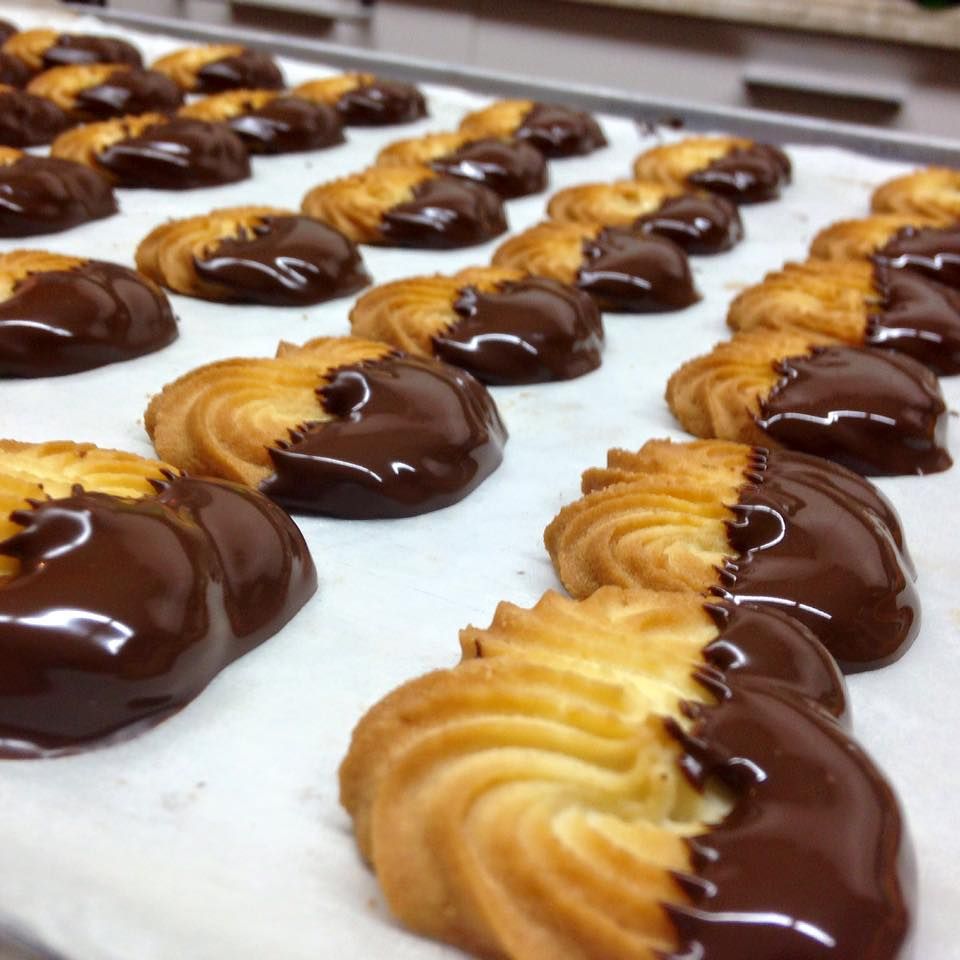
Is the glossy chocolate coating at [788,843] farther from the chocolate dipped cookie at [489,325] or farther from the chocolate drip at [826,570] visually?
the chocolate dipped cookie at [489,325]

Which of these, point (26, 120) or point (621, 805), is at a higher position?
point (621, 805)

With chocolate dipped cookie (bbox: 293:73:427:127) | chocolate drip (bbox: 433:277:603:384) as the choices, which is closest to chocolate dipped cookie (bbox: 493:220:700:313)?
chocolate drip (bbox: 433:277:603:384)

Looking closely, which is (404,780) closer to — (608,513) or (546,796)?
(546,796)

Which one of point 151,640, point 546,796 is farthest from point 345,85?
point 546,796

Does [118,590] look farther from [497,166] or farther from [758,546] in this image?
[497,166]

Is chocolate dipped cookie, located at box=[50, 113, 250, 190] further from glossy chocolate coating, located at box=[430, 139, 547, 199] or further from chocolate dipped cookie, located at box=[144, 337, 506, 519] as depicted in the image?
chocolate dipped cookie, located at box=[144, 337, 506, 519]

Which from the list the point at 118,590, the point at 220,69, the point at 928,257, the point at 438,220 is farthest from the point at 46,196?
the point at 928,257
